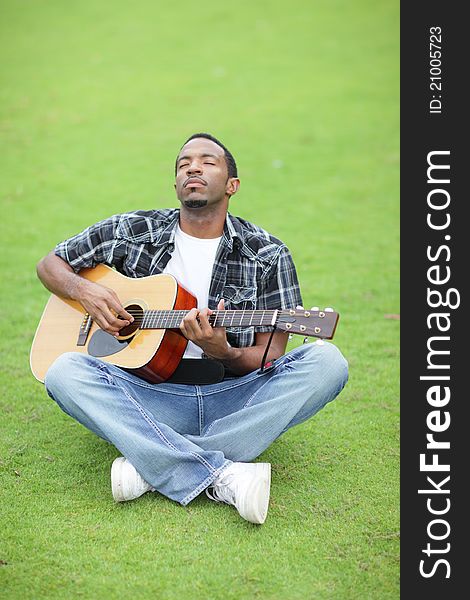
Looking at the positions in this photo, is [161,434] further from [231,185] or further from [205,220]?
[231,185]

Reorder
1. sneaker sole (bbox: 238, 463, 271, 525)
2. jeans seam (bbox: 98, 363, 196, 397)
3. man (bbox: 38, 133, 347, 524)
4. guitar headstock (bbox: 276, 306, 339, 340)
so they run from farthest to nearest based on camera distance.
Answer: jeans seam (bbox: 98, 363, 196, 397) → man (bbox: 38, 133, 347, 524) → guitar headstock (bbox: 276, 306, 339, 340) → sneaker sole (bbox: 238, 463, 271, 525)

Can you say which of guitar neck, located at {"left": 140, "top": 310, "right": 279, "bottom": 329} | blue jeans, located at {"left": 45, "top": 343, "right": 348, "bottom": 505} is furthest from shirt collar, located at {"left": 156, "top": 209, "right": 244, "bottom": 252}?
blue jeans, located at {"left": 45, "top": 343, "right": 348, "bottom": 505}

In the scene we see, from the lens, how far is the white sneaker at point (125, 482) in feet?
12.6

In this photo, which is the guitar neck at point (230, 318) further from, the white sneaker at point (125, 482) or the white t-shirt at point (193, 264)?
the white sneaker at point (125, 482)

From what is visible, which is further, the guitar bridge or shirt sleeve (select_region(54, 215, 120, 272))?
shirt sleeve (select_region(54, 215, 120, 272))

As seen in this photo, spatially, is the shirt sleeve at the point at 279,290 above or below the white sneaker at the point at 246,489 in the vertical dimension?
above

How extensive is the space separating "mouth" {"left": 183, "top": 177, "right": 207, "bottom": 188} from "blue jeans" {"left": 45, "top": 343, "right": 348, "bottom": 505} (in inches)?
35.3

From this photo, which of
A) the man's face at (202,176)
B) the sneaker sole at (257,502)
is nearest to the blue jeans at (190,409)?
the sneaker sole at (257,502)

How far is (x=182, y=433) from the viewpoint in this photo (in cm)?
420

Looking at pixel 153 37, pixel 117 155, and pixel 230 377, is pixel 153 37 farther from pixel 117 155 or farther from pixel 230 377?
pixel 230 377

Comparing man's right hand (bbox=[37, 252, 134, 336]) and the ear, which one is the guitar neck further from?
the ear

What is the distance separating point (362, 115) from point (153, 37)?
12.3ft

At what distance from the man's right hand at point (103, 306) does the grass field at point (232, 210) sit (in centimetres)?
63

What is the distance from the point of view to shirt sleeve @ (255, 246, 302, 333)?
14.1ft
